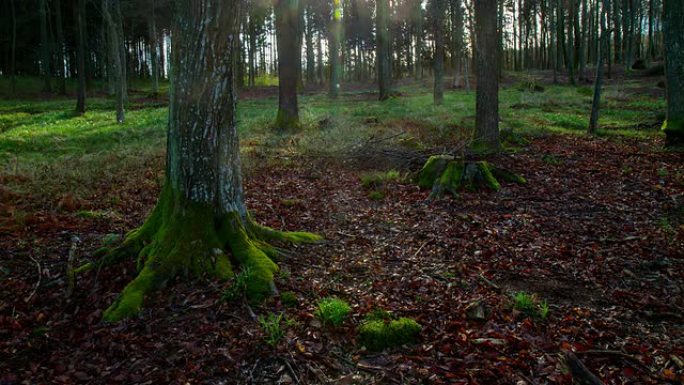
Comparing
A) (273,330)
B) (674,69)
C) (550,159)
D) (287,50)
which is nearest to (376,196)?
(550,159)

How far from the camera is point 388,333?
4.21 meters

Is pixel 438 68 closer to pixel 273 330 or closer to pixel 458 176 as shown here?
pixel 458 176

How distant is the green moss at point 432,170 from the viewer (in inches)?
368

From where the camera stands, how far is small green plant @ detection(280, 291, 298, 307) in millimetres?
4816

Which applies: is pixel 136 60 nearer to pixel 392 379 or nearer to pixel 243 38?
pixel 243 38

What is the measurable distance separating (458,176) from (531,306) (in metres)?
4.72

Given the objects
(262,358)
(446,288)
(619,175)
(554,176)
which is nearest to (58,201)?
(262,358)

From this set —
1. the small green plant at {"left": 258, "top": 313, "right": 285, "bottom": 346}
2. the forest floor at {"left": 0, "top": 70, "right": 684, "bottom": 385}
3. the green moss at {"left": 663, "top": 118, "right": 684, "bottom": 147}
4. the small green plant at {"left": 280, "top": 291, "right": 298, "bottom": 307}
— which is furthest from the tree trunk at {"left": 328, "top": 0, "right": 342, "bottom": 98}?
the small green plant at {"left": 258, "top": 313, "right": 285, "bottom": 346}

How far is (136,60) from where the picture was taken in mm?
59188

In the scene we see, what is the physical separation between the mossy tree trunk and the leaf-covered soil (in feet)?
0.82

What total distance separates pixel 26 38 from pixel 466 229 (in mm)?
57177

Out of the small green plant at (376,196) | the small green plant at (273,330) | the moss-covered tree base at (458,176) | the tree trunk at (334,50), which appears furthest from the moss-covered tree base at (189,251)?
the tree trunk at (334,50)

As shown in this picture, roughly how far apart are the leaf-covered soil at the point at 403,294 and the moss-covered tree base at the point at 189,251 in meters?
0.17

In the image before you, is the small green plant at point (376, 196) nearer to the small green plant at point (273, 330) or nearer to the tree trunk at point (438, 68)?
the small green plant at point (273, 330)
